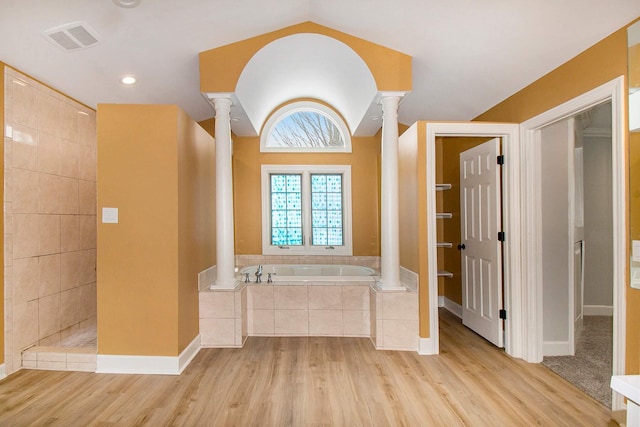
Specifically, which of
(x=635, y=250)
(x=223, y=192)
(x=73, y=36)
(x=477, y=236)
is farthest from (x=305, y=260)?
(x=635, y=250)

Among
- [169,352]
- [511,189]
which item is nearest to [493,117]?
[511,189]

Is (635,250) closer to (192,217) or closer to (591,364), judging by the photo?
(591,364)

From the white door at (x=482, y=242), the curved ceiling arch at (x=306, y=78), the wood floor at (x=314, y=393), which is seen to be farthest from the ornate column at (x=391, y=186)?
the white door at (x=482, y=242)

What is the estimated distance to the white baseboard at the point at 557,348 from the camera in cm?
302

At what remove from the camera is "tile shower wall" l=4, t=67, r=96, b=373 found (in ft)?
8.93

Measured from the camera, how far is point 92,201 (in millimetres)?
3689

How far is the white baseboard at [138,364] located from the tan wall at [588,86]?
3.02 m

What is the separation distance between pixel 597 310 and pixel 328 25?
4.67 meters

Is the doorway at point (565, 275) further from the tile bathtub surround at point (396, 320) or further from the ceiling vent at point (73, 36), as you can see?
the ceiling vent at point (73, 36)

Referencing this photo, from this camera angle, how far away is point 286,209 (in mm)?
5172

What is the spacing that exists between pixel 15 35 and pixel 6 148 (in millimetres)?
819

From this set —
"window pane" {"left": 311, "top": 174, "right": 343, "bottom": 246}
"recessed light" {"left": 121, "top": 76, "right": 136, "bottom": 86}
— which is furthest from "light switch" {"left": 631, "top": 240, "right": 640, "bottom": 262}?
"recessed light" {"left": 121, "top": 76, "right": 136, "bottom": 86}

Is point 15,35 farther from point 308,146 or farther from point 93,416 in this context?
point 308,146

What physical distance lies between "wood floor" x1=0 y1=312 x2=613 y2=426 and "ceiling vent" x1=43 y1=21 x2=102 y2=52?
8.21 ft
